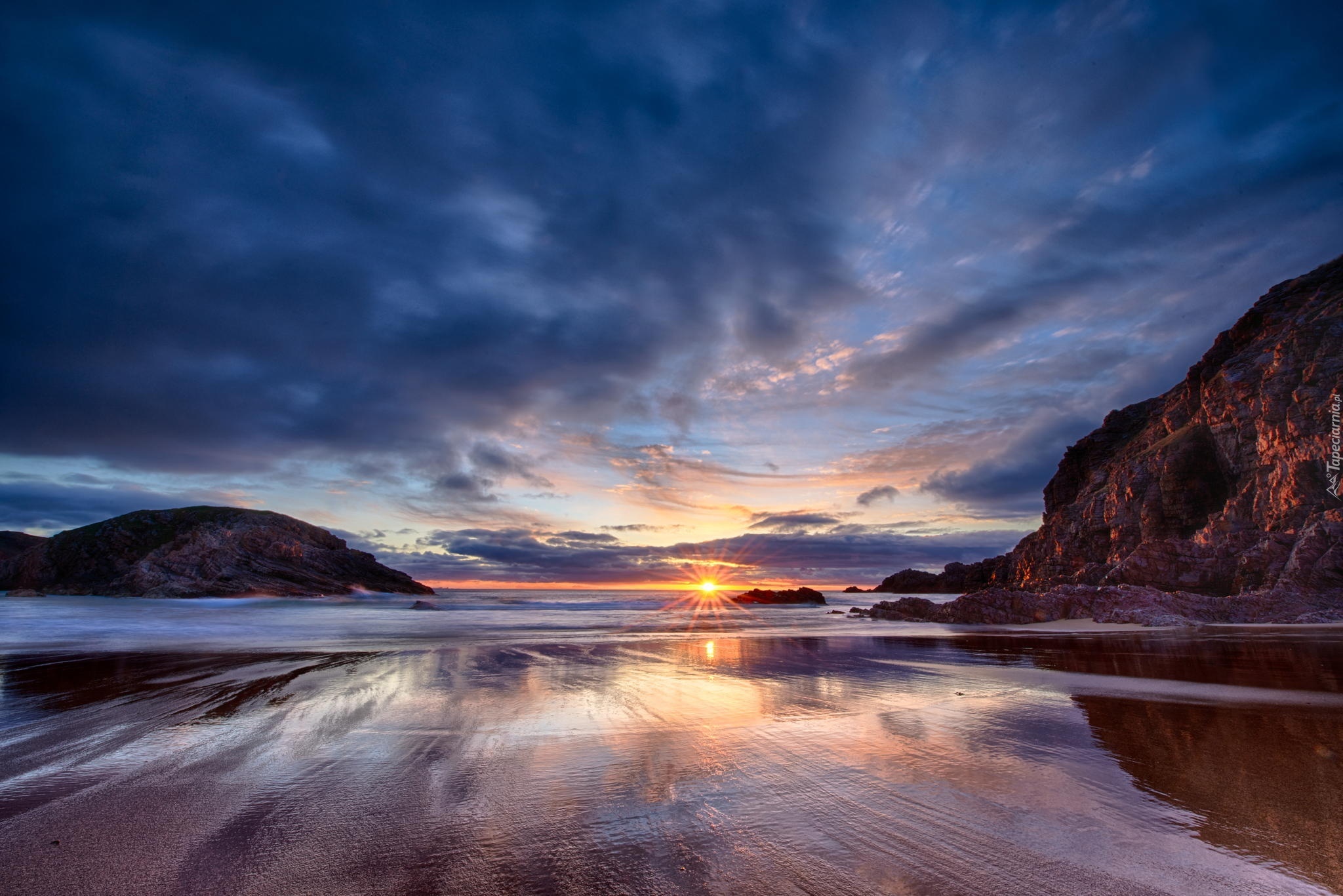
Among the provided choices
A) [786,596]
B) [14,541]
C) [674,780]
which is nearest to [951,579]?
[786,596]

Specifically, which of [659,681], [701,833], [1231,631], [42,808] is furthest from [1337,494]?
[42,808]

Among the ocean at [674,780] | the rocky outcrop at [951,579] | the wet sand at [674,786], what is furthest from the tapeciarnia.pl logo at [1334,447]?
the rocky outcrop at [951,579]

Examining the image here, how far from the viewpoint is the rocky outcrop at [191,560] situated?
5231 cm

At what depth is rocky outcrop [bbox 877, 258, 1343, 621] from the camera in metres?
20.7

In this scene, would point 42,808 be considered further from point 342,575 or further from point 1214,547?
point 342,575

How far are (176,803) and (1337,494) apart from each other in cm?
3267

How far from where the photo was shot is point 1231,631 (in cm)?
1464

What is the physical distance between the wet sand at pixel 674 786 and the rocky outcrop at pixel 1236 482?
59.4 feet

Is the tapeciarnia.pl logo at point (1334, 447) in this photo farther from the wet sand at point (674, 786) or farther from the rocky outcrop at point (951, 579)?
the rocky outcrop at point (951, 579)

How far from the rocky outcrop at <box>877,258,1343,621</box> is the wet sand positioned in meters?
18.1

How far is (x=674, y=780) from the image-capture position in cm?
390

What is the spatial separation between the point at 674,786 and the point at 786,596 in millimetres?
65212

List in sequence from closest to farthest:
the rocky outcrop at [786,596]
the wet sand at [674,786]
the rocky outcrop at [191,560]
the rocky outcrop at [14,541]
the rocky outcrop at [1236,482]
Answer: the wet sand at [674,786], the rocky outcrop at [1236,482], the rocky outcrop at [191,560], the rocky outcrop at [786,596], the rocky outcrop at [14,541]

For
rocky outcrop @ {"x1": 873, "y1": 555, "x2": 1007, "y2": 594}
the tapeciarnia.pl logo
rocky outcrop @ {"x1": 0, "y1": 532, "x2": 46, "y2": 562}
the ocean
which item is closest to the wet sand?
the ocean
